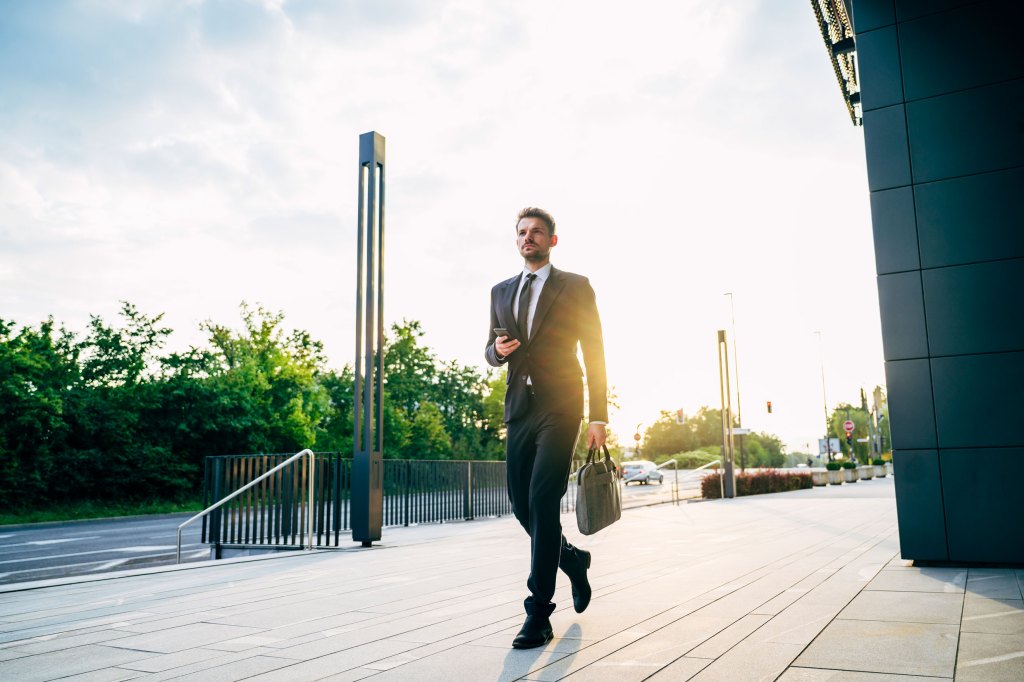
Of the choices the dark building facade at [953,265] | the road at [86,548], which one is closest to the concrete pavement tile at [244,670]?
the dark building facade at [953,265]

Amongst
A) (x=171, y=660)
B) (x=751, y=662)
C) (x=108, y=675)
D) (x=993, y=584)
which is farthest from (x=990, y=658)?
(x=108, y=675)

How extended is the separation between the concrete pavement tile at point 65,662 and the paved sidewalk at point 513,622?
1cm

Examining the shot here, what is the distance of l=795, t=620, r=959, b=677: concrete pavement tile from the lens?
104 inches

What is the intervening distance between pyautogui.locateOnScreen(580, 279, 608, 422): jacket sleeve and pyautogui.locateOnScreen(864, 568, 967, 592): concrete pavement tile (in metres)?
2.40

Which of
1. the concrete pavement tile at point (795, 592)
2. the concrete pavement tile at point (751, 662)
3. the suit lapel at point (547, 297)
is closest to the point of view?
the concrete pavement tile at point (751, 662)

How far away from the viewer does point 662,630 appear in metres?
3.42

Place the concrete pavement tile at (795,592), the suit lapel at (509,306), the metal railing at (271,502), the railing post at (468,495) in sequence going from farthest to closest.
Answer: the railing post at (468,495) < the metal railing at (271,502) < the concrete pavement tile at (795,592) < the suit lapel at (509,306)

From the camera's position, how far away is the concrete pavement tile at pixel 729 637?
294 centimetres

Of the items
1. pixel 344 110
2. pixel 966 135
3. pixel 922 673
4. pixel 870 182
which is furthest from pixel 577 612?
pixel 344 110

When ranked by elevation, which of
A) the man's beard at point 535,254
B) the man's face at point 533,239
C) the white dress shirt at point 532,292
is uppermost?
the man's face at point 533,239

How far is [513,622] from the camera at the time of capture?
3.77 metres

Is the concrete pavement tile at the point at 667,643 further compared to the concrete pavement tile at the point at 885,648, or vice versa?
the concrete pavement tile at the point at 667,643

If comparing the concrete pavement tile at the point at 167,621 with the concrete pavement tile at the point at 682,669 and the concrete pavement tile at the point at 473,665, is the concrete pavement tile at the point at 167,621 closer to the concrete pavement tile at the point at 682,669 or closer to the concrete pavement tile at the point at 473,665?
the concrete pavement tile at the point at 473,665

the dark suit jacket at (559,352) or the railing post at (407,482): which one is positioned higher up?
the dark suit jacket at (559,352)
